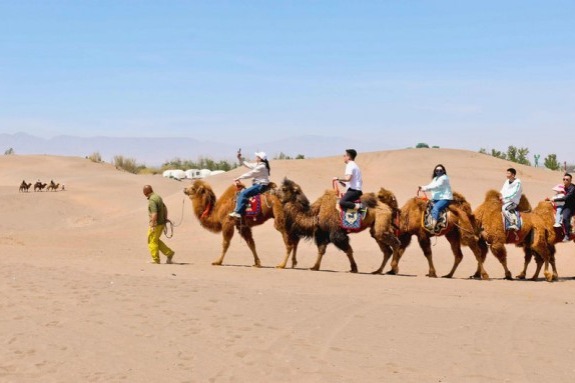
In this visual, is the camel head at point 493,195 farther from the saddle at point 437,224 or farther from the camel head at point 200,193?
the camel head at point 200,193

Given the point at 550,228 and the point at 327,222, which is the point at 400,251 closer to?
the point at 327,222

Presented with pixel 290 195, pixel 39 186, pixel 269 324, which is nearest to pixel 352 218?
pixel 290 195

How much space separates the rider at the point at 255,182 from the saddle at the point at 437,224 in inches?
138

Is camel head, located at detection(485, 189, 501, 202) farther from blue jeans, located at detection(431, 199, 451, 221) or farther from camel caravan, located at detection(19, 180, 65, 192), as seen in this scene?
camel caravan, located at detection(19, 180, 65, 192)

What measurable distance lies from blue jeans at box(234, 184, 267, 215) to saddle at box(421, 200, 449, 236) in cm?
354

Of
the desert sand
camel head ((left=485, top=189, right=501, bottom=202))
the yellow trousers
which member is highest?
camel head ((left=485, top=189, right=501, bottom=202))

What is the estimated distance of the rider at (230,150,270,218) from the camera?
1584 centimetres

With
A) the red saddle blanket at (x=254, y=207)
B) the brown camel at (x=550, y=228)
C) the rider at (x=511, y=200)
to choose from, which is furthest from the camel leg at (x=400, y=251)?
the red saddle blanket at (x=254, y=207)

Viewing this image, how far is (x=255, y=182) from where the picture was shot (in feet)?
53.0

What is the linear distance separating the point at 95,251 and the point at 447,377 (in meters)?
14.7

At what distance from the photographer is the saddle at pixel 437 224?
1458 cm

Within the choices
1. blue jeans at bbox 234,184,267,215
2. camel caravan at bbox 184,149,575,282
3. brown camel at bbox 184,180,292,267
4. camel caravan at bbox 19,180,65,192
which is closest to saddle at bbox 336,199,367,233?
camel caravan at bbox 184,149,575,282

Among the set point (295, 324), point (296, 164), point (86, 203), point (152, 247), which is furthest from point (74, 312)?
point (86, 203)

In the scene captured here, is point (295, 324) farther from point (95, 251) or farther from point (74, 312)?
point (95, 251)
